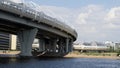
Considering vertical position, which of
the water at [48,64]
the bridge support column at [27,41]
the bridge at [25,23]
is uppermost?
the bridge at [25,23]

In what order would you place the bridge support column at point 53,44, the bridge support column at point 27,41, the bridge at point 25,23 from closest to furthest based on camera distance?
the bridge at point 25,23, the bridge support column at point 27,41, the bridge support column at point 53,44

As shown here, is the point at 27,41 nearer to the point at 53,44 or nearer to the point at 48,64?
the point at 48,64

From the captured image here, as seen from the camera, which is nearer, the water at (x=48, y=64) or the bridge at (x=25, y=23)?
the water at (x=48, y=64)

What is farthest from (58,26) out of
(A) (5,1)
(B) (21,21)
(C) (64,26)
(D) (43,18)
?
(A) (5,1)

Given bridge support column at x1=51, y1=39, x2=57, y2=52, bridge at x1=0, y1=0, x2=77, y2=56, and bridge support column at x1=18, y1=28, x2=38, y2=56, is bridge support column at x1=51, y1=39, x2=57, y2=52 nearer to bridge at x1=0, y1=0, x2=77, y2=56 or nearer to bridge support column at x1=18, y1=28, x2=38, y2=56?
bridge at x1=0, y1=0, x2=77, y2=56

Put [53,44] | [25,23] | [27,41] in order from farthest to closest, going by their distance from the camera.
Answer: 1. [53,44]
2. [27,41]
3. [25,23]

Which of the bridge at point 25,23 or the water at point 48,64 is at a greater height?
the bridge at point 25,23

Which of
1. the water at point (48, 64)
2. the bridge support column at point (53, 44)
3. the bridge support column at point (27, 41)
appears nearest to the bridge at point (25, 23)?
the bridge support column at point (27, 41)

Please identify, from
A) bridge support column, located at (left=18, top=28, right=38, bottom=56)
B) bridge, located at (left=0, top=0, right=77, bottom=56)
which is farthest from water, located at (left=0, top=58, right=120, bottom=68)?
bridge support column, located at (left=18, top=28, right=38, bottom=56)

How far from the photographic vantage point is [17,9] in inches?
4587

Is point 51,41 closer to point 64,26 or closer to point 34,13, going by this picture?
point 64,26

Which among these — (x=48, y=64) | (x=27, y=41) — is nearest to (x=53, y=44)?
(x=27, y=41)

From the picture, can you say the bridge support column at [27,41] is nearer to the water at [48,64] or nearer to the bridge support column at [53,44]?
the water at [48,64]

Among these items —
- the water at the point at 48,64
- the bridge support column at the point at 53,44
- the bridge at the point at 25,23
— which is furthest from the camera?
the bridge support column at the point at 53,44
